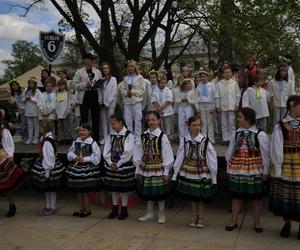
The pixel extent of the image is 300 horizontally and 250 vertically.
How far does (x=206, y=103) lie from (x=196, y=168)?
3.43 metres

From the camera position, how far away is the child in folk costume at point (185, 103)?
33.4 feet

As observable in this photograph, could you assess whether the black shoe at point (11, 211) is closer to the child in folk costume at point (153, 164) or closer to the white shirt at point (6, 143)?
the white shirt at point (6, 143)

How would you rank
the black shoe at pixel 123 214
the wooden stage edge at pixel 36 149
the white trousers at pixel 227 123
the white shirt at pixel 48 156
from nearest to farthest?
1. the black shoe at pixel 123 214
2. the white shirt at pixel 48 156
3. the wooden stage edge at pixel 36 149
4. the white trousers at pixel 227 123

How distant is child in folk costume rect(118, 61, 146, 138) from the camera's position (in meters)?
9.94

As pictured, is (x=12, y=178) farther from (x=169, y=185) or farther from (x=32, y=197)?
(x=169, y=185)

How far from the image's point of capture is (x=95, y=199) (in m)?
8.84

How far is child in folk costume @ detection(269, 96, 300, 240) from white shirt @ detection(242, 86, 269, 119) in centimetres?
308

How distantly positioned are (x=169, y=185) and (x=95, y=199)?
7.30 ft

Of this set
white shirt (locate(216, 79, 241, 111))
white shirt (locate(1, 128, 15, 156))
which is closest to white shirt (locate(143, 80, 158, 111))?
white shirt (locate(216, 79, 241, 111))

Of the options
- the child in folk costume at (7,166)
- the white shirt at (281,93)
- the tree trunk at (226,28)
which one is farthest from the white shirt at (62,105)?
the tree trunk at (226,28)

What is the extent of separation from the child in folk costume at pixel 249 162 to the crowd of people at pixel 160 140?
1cm

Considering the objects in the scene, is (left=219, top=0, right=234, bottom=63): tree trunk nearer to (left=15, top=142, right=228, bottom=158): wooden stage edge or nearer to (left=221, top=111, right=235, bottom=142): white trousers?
(left=221, top=111, right=235, bottom=142): white trousers

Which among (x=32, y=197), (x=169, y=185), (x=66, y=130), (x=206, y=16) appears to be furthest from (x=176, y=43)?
(x=169, y=185)

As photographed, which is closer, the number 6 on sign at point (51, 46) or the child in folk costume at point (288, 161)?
the child in folk costume at point (288, 161)
